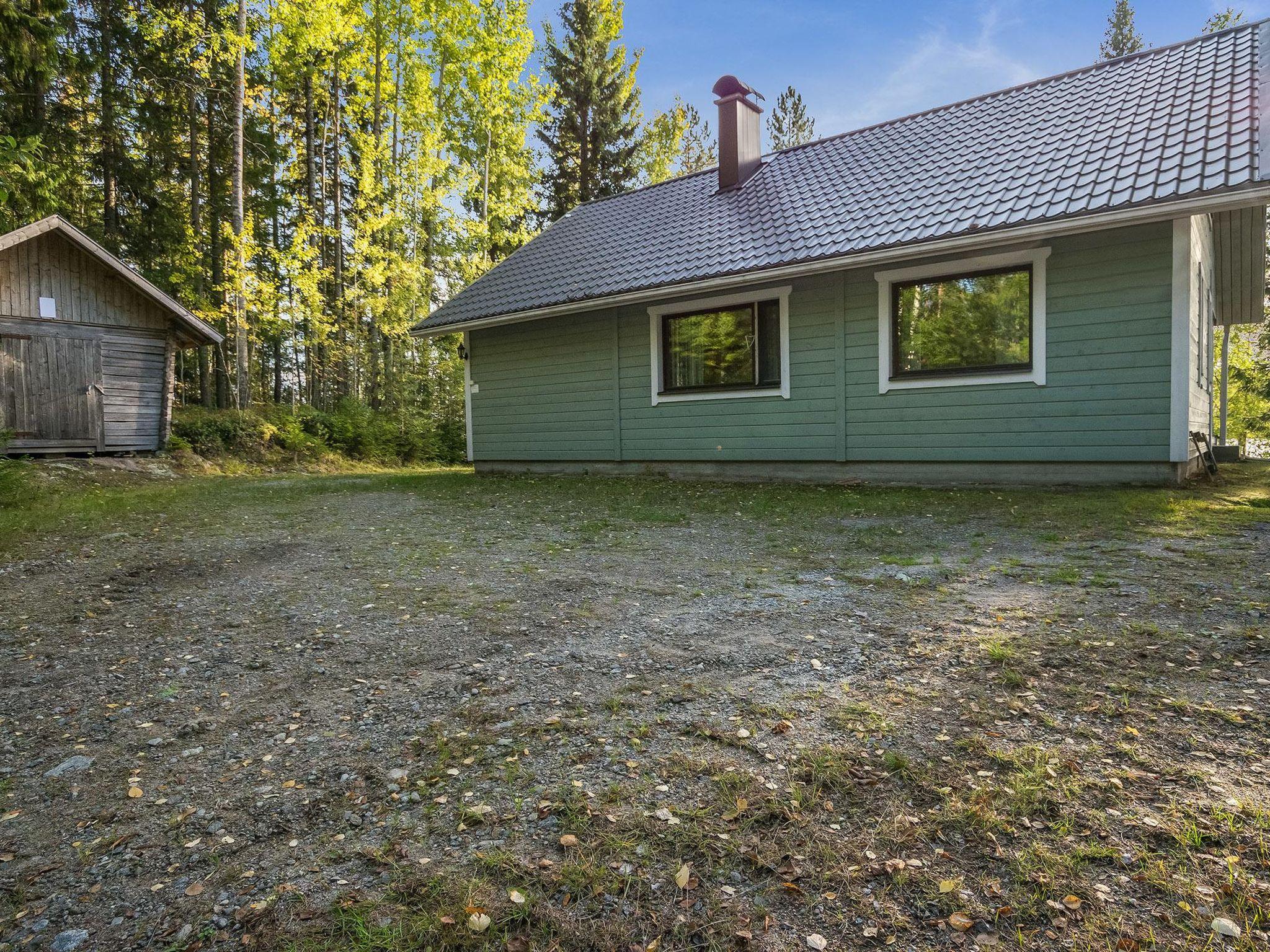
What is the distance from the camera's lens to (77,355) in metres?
12.0


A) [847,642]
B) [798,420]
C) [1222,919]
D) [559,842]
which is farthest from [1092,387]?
[559,842]

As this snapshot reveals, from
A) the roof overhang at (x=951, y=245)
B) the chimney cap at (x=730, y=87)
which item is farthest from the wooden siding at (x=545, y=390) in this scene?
the chimney cap at (x=730, y=87)

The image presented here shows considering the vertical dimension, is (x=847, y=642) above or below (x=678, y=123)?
below

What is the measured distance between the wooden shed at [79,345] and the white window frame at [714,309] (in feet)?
29.9

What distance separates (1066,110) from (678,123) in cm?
1872

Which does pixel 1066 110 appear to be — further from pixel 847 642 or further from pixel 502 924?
pixel 502 924

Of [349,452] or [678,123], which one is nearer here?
[349,452]

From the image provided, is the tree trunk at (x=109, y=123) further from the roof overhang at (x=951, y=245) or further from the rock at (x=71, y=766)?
the rock at (x=71, y=766)

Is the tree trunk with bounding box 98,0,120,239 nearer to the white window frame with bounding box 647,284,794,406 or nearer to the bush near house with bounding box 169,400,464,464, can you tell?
the bush near house with bounding box 169,400,464,464

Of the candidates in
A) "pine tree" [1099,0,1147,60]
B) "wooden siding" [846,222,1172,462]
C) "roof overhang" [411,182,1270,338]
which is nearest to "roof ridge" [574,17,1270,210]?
"wooden siding" [846,222,1172,462]

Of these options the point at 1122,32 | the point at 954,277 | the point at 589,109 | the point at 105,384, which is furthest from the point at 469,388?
the point at 1122,32

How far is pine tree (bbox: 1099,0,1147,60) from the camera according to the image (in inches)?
1137

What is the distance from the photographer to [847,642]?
9.20ft

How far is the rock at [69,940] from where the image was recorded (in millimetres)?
1294
